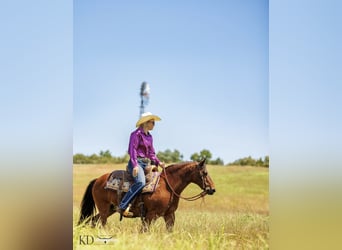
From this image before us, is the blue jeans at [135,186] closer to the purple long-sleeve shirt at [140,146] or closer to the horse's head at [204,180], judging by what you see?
the purple long-sleeve shirt at [140,146]

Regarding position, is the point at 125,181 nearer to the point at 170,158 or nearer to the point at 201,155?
the point at 170,158

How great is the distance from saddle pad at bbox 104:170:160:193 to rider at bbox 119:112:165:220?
5 centimetres

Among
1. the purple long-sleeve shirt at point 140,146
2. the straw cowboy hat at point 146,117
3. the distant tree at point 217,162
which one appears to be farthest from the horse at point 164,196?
the straw cowboy hat at point 146,117

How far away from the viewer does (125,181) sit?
5.26 meters

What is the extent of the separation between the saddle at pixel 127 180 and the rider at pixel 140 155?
42 millimetres

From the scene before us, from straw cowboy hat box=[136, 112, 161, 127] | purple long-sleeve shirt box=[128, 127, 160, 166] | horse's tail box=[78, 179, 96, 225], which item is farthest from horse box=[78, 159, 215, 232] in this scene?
straw cowboy hat box=[136, 112, 161, 127]

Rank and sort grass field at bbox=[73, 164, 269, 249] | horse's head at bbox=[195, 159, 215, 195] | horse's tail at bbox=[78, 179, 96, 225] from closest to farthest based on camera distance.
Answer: grass field at bbox=[73, 164, 269, 249], horse's head at bbox=[195, 159, 215, 195], horse's tail at bbox=[78, 179, 96, 225]

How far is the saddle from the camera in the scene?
5207 mm

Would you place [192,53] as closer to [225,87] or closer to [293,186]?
[225,87]

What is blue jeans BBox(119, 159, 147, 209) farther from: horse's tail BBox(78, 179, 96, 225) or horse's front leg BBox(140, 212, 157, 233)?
horse's tail BBox(78, 179, 96, 225)

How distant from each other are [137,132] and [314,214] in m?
1.98

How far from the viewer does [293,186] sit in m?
5.26

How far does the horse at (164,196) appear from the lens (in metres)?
5.22

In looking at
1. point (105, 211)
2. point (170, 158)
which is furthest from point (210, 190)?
point (105, 211)
